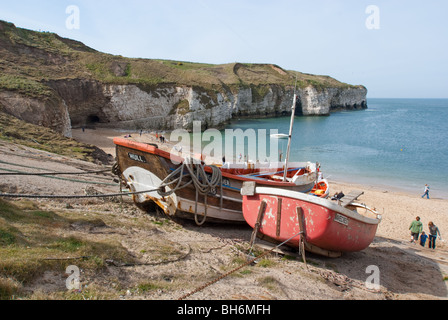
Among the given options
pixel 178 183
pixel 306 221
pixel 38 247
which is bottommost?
pixel 306 221

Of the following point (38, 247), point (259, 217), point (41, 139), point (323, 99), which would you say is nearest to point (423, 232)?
point (259, 217)

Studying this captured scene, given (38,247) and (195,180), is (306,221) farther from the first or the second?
(38,247)

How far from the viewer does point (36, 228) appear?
6184 mm

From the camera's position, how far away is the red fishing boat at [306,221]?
7906 mm

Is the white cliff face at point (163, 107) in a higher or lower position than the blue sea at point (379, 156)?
higher

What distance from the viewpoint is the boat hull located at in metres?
7.89

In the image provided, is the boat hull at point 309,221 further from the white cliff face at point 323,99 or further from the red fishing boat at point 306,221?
the white cliff face at point 323,99

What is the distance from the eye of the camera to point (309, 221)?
8.02 m

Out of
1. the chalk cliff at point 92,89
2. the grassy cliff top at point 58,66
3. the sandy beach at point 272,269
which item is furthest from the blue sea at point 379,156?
the sandy beach at point 272,269

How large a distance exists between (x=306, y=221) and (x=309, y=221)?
78mm

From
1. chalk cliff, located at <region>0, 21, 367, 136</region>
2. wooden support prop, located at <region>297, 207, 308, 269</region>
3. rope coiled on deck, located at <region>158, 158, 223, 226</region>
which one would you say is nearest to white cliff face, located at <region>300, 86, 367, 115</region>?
chalk cliff, located at <region>0, 21, 367, 136</region>

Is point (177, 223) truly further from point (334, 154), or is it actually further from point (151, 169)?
point (334, 154)

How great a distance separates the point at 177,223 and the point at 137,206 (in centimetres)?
147
